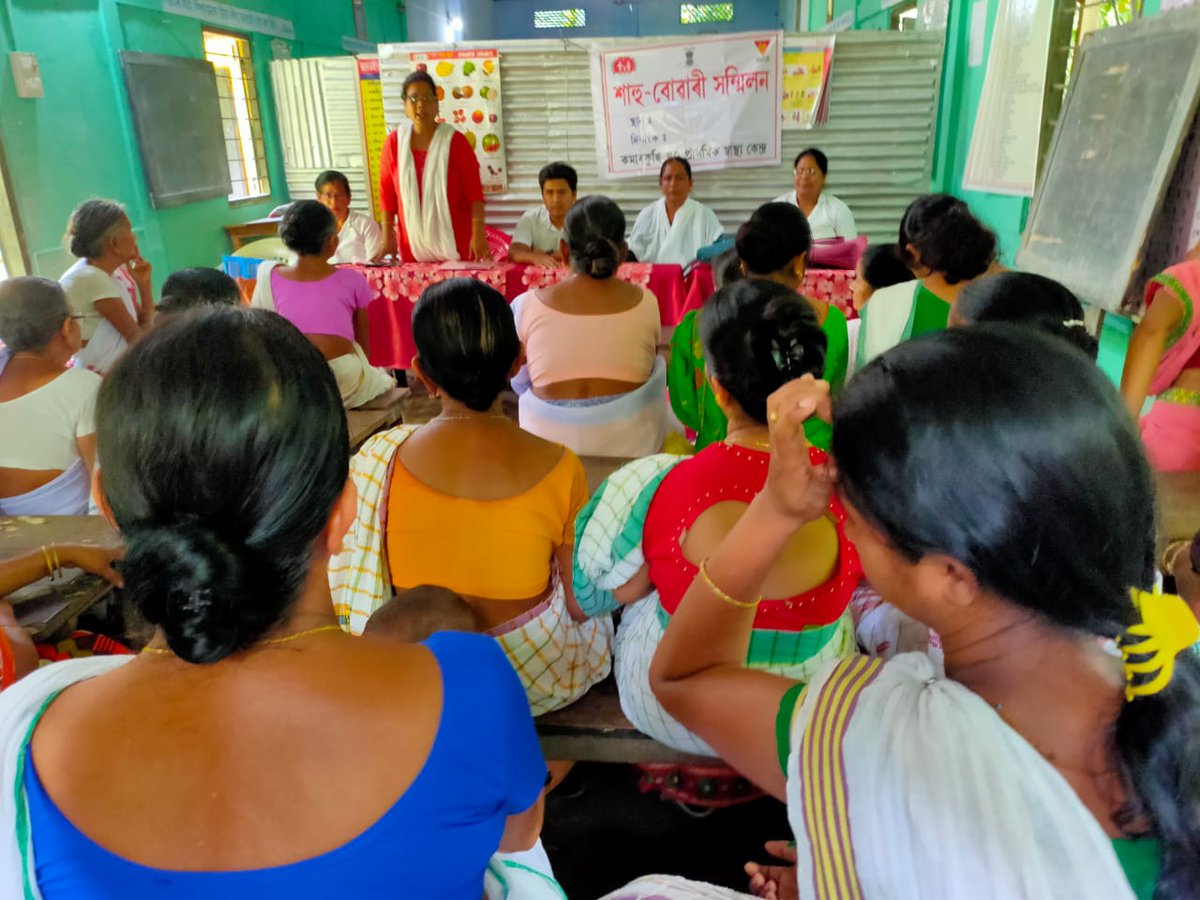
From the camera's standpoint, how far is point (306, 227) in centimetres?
316

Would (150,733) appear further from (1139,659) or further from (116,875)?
(1139,659)

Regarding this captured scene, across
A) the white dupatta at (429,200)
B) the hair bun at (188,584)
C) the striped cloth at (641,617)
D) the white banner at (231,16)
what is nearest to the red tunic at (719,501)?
the striped cloth at (641,617)

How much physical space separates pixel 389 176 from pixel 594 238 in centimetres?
240

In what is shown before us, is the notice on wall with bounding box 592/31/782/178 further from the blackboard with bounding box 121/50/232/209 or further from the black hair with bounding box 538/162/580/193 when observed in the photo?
the blackboard with bounding box 121/50/232/209

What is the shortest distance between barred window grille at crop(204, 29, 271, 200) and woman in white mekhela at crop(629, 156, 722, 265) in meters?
3.97

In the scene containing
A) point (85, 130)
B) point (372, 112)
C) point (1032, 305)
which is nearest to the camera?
point (1032, 305)

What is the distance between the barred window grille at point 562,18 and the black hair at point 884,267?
12751 millimetres

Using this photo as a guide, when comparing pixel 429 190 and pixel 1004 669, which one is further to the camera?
pixel 429 190

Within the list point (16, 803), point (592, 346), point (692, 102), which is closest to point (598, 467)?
point (592, 346)

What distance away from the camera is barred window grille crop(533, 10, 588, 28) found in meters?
13.8

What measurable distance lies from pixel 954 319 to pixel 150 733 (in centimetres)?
165

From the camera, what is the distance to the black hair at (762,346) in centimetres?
129

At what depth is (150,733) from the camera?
2.27 feet

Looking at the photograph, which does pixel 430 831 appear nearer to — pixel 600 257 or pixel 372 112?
pixel 600 257
